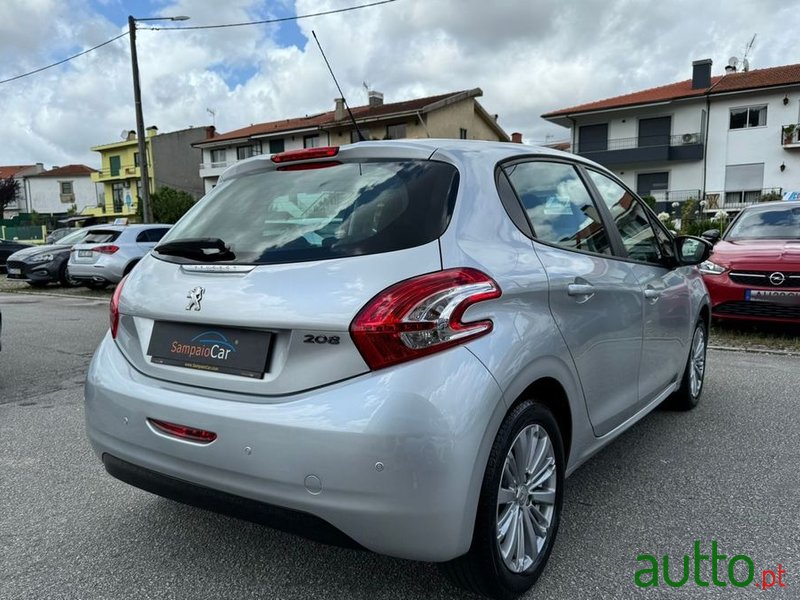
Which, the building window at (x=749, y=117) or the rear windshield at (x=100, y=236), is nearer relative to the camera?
the rear windshield at (x=100, y=236)

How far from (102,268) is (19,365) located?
666cm

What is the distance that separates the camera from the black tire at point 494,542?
2.03 meters

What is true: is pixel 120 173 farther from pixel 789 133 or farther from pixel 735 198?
pixel 789 133

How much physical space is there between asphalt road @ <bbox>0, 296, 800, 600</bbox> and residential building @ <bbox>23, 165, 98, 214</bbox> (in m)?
82.7

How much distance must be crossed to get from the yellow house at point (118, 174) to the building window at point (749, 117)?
47411mm

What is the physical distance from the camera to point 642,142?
36.4m

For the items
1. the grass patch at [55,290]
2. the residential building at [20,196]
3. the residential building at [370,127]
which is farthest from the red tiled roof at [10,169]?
the grass patch at [55,290]

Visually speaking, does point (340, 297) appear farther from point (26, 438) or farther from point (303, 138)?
point (303, 138)

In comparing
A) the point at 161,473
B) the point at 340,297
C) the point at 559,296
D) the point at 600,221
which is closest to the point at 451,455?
the point at 340,297

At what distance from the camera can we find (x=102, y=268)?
1247 cm

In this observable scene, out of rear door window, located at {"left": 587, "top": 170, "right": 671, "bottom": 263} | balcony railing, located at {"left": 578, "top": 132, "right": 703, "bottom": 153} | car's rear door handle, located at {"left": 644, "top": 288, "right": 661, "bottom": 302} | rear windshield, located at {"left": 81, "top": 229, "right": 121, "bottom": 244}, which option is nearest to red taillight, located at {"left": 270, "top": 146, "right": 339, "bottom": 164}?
rear door window, located at {"left": 587, "top": 170, "right": 671, "bottom": 263}

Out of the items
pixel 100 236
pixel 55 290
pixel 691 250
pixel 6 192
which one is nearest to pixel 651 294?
pixel 691 250

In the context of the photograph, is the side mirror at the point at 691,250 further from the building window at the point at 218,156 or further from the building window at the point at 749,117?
the building window at the point at 218,156

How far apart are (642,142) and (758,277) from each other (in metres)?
32.6
